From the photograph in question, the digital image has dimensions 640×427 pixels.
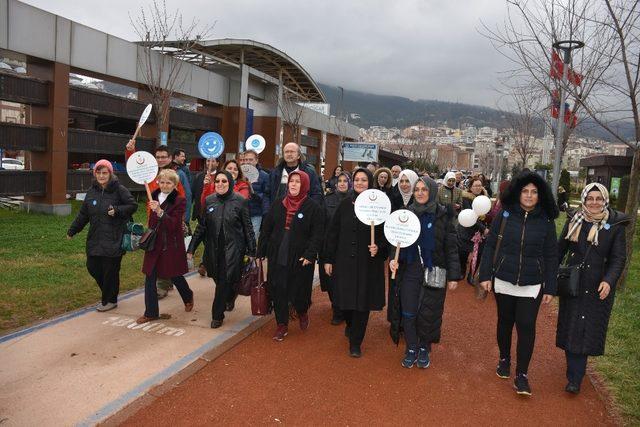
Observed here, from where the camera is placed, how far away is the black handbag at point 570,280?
4.51m

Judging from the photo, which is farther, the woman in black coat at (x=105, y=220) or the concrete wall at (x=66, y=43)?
the concrete wall at (x=66, y=43)

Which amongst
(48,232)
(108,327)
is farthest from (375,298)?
(48,232)

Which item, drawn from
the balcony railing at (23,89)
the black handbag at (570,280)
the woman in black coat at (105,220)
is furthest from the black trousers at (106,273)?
the balcony railing at (23,89)

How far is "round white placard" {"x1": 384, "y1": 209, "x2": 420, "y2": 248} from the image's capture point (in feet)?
15.8

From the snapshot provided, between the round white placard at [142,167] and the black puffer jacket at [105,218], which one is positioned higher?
the round white placard at [142,167]

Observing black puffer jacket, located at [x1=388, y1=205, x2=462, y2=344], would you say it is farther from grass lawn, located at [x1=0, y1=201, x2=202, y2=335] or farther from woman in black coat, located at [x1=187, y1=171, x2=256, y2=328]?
grass lawn, located at [x1=0, y1=201, x2=202, y2=335]

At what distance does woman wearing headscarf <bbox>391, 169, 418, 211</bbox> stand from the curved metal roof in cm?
1904

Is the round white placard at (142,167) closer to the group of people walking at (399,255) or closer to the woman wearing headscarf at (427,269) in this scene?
the group of people walking at (399,255)

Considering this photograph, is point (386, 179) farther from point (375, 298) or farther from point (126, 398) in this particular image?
point (126, 398)

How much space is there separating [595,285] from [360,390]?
91.8 inches

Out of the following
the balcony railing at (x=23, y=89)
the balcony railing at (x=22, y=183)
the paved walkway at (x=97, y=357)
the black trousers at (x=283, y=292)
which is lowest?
the paved walkway at (x=97, y=357)

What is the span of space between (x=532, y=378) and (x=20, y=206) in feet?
50.9

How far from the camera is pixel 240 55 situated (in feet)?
90.4

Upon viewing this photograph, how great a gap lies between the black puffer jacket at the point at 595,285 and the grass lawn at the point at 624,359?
1.80ft
